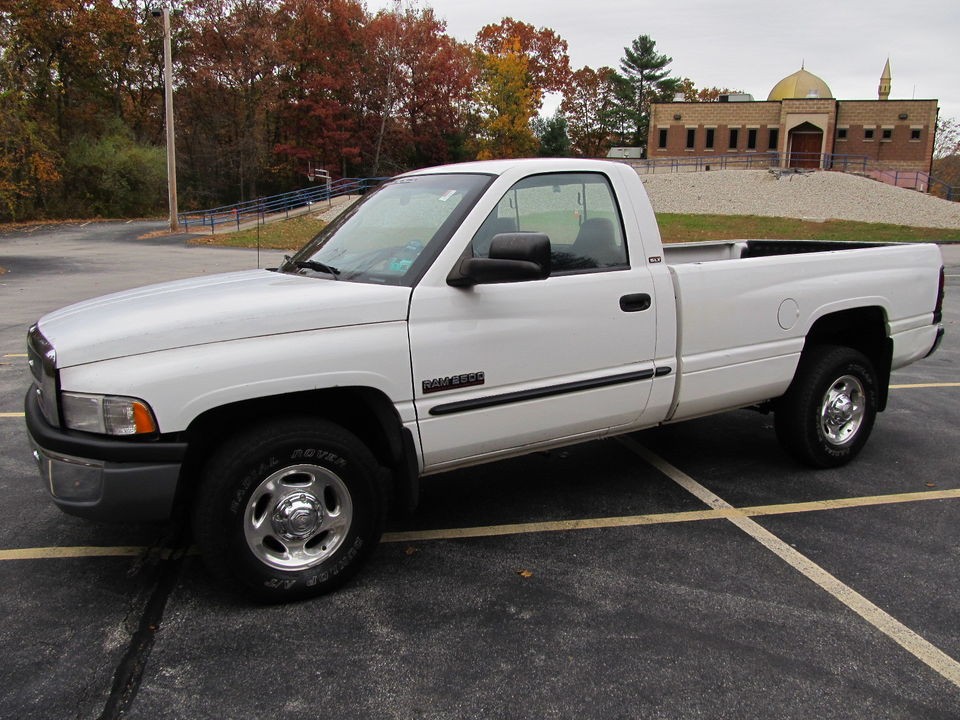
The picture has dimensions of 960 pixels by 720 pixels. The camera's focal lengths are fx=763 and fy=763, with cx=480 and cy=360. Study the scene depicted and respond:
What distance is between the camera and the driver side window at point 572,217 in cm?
385

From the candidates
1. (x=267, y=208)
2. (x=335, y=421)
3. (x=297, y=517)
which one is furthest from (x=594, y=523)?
(x=267, y=208)

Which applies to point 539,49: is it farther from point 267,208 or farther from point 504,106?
point 267,208

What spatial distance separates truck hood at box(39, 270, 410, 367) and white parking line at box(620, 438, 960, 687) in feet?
7.42

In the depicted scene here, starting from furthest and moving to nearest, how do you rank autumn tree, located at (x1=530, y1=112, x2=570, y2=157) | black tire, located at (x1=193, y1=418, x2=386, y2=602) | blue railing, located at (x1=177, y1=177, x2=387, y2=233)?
autumn tree, located at (x1=530, y1=112, x2=570, y2=157), blue railing, located at (x1=177, y1=177, x2=387, y2=233), black tire, located at (x1=193, y1=418, x2=386, y2=602)

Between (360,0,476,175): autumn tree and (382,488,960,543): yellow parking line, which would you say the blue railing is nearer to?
(360,0,476,175): autumn tree

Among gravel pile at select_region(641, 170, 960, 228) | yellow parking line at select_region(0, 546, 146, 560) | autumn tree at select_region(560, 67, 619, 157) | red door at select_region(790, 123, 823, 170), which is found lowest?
yellow parking line at select_region(0, 546, 146, 560)

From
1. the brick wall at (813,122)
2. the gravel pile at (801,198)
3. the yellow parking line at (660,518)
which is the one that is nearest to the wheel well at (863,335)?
the yellow parking line at (660,518)

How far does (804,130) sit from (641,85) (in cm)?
2405

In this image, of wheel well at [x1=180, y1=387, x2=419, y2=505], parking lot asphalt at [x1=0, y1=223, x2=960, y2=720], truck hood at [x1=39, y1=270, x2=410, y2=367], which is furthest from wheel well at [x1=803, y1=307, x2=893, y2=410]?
truck hood at [x1=39, y1=270, x2=410, y2=367]

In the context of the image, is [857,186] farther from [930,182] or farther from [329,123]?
[329,123]

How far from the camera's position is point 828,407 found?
4.99 m

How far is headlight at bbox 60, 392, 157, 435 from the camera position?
2887mm

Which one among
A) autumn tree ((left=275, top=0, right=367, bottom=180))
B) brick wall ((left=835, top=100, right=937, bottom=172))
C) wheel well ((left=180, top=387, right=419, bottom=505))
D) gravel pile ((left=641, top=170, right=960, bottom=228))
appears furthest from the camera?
brick wall ((left=835, top=100, right=937, bottom=172))

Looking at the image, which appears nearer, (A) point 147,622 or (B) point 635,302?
(A) point 147,622
